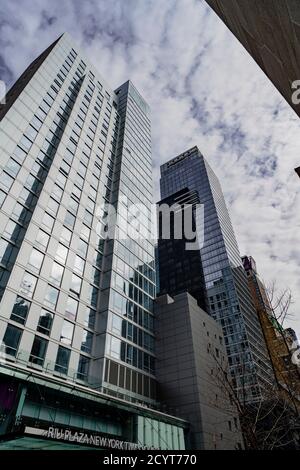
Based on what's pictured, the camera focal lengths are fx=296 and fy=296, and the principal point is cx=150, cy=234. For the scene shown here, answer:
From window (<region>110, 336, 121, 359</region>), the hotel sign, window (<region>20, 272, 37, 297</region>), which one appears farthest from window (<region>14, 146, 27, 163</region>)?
the hotel sign

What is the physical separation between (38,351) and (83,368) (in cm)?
600

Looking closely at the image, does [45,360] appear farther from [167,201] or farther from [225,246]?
[167,201]

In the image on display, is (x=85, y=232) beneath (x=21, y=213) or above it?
above

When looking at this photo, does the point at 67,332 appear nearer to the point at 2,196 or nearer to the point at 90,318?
the point at 90,318

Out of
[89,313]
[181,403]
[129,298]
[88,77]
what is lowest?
[181,403]

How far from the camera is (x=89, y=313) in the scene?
35.4 meters

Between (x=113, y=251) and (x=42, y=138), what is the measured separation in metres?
18.6

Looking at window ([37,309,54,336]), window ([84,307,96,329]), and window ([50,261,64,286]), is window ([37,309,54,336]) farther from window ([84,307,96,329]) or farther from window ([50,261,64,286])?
window ([84,307,96,329])

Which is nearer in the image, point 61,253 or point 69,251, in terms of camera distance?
point 61,253

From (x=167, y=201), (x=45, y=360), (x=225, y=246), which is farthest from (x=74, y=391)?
(x=167, y=201)

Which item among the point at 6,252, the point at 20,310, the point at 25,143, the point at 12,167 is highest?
the point at 25,143

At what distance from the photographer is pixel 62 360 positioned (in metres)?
29.0

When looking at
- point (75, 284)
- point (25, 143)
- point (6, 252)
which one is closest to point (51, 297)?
point (75, 284)

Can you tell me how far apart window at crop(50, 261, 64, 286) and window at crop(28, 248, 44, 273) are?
1738 millimetres
